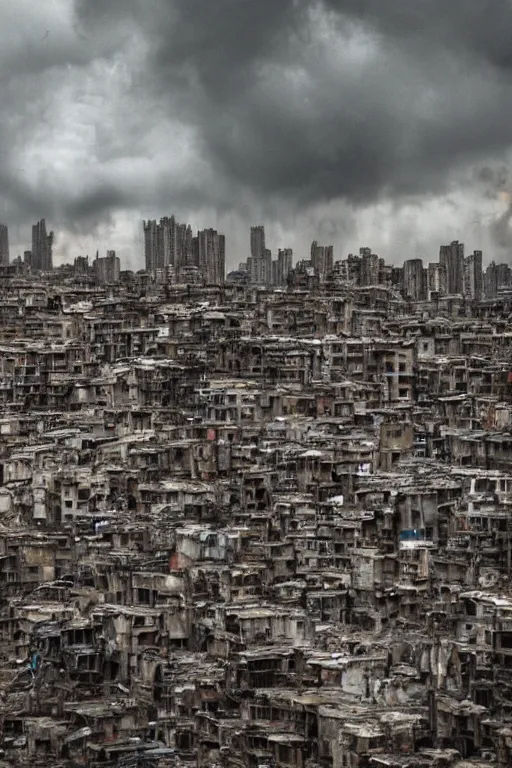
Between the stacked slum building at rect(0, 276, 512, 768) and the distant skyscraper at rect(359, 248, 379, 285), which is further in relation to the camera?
the distant skyscraper at rect(359, 248, 379, 285)

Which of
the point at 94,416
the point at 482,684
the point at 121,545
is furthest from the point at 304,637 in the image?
the point at 94,416

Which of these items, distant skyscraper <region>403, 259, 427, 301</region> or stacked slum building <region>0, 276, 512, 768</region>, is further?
distant skyscraper <region>403, 259, 427, 301</region>

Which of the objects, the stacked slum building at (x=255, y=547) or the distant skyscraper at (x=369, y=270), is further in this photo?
the distant skyscraper at (x=369, y=270)

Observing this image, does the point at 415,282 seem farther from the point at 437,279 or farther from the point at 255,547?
the point at 255,547

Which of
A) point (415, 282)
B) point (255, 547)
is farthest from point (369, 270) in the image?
point (255, 547)

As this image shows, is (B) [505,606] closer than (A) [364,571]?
Yes

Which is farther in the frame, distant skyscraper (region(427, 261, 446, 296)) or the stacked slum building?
distant skyscraper (region(427, 261, 446, 296))

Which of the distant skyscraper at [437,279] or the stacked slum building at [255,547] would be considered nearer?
the stacked slum building at [255,547]

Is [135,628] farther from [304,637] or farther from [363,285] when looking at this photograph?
[363,285]
